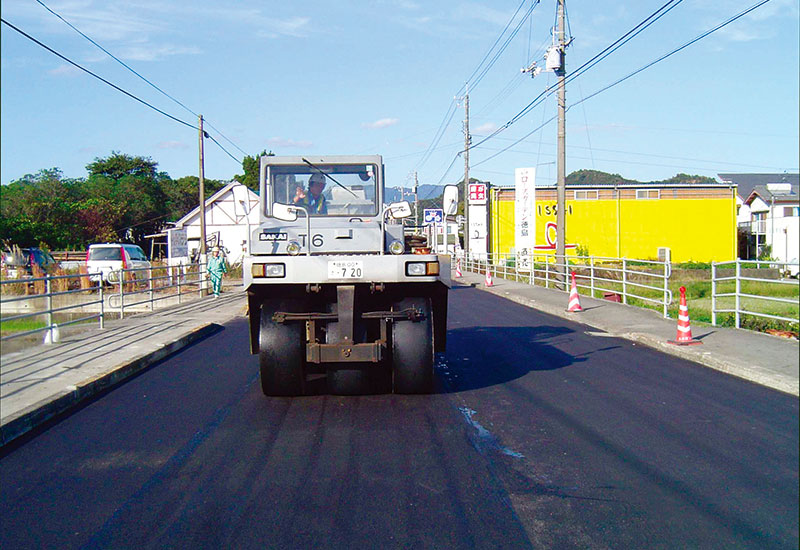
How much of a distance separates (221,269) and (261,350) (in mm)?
19467

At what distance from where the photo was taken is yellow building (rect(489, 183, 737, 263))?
166ft

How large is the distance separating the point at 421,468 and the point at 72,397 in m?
4.66

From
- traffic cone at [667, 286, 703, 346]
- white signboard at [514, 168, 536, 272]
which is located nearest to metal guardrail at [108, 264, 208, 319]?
traffic cone at [667, 286, 703, 346]

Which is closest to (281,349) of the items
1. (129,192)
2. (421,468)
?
(421,468)

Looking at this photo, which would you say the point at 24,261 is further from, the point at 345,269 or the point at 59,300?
the point at 345,269

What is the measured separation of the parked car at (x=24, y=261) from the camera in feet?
32.6

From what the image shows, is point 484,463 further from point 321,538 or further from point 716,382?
point 716,382

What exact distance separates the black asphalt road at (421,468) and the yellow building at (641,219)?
42441 mm

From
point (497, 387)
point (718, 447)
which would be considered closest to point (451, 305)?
point (497, 387)

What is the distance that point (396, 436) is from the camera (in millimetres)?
6520

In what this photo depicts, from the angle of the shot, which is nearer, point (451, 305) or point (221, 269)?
point (451, 305)

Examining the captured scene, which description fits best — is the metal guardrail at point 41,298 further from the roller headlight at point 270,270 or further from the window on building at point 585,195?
the window on building at point 585,195

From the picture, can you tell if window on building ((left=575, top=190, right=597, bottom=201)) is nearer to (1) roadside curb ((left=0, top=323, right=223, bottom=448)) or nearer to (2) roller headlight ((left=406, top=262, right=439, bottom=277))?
(1) roadside curb ((left=0, top=323, right=223, bottom=448))

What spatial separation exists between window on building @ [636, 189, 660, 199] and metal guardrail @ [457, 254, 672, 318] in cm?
1482
